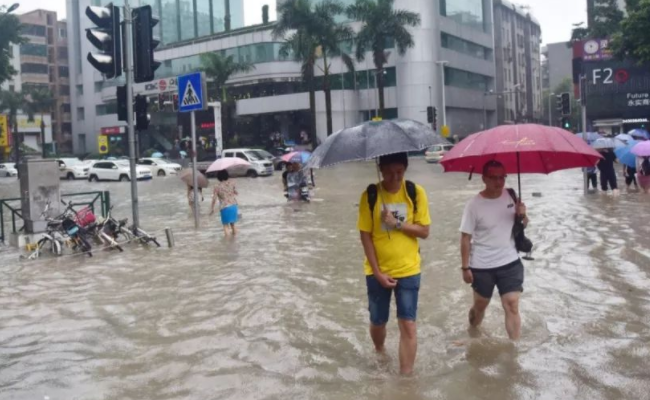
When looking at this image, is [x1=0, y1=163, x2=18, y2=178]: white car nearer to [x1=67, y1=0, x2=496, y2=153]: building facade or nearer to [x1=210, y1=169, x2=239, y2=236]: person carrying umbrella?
[x1=67, y1=0, x2=496, y2=153]: building facade

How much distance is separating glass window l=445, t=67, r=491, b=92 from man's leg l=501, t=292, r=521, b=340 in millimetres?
60058

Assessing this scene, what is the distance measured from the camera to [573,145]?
18.4ft

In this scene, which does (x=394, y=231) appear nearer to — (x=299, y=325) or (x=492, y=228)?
(x=492, y=228)

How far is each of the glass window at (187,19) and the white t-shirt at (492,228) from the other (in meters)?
81.6

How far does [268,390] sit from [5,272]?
7.00 m

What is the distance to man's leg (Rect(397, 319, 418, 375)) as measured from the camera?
16.9ft

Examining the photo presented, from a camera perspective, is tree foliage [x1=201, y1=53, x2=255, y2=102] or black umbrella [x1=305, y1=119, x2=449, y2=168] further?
tree foliage [x1=201, y1=53, x2=255, y2=102]

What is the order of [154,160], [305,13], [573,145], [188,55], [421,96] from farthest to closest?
1. [188,55]
2. [421,96]
3. [305,13]
4. [154,160]
5. [573,145]

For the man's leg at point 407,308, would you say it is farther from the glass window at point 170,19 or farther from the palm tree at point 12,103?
the palm tree at point 12,103

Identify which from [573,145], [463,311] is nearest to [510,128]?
[573,145]

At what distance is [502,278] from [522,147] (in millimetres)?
1027

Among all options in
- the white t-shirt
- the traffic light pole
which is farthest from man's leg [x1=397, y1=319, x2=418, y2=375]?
the traffic light pole

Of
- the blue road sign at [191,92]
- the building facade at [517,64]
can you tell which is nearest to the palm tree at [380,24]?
the building facade at [517,64]

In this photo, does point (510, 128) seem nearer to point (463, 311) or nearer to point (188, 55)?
point (463, 311)
